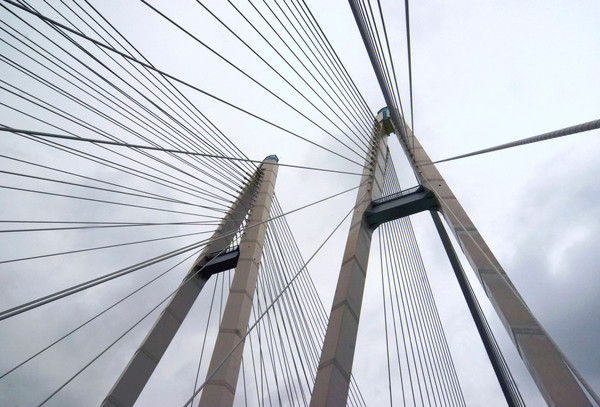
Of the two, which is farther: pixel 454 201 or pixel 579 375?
pixel 454 201

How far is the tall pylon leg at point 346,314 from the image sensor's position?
5.21m

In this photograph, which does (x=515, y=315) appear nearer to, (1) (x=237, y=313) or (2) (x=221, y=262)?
(1) (x=237, y=313)

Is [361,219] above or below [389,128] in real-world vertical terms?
below

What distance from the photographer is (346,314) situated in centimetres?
605

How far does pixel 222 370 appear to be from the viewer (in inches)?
265

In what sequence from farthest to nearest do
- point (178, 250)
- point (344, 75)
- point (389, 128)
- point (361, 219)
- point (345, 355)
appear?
point (389, 128), point (361, 219), point (344, 75), point (178, 250), point (345, 355)

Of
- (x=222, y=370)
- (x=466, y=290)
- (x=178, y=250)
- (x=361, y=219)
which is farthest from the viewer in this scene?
(x=466, y=290)

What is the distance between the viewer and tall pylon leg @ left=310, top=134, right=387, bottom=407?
5215 millimetres

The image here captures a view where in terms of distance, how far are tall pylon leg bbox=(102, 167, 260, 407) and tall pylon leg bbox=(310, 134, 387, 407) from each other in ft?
7.70

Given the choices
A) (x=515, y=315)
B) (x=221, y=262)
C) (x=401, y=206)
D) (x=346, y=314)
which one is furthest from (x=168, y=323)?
(x=515, y=315)

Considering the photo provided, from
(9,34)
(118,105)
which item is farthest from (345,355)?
(9,34)

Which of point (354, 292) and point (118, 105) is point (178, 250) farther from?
point (354, 292)

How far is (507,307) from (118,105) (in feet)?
22.1

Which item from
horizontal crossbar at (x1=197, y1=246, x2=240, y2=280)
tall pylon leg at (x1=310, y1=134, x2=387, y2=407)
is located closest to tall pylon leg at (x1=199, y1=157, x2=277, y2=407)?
horizontal crossbar at (x1=197, y1=246, x2=240, y2=280)
